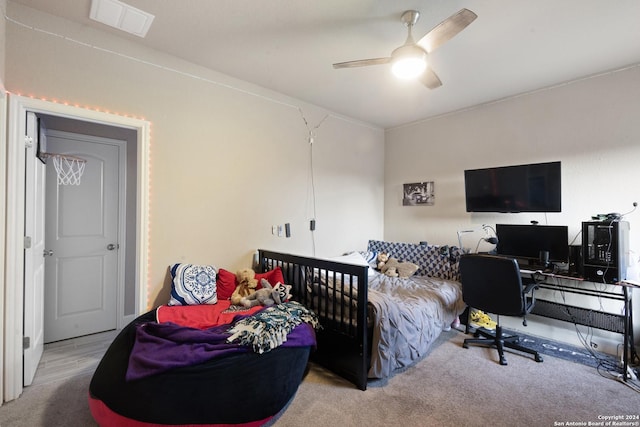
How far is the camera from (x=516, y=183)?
3.12 m

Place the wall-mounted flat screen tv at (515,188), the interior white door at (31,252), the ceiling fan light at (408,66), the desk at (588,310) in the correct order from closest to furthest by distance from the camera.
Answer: the ceiling fan light at (408,66), the interior white door at (31,252), the desk at (588,310), the wall-mounted flat screen tv at (515,188)

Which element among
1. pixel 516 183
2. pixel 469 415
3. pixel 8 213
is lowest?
pixel 469 415

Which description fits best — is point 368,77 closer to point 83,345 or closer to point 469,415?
point 469,415

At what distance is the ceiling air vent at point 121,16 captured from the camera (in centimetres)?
195

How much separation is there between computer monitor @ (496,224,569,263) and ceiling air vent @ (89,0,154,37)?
150 inches

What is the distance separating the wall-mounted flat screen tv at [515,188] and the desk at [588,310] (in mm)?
719

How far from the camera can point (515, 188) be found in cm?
312

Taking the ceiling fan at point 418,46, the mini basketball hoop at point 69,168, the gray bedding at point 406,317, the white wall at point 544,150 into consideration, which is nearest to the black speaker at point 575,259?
the white wall at point 544,150

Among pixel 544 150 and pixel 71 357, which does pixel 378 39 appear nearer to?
pixel 544 150

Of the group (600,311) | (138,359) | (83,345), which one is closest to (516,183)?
(600,311)

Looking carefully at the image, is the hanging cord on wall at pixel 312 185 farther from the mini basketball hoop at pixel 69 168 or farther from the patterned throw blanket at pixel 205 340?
the mini basketball hoop at pixel 69 168

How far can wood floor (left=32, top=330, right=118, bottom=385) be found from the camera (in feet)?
7.39

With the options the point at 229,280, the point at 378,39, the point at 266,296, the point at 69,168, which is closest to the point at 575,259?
the point at 378,39

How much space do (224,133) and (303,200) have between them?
118 cm
